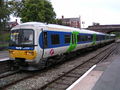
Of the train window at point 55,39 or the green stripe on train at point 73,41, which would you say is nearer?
the train window at point 55,39

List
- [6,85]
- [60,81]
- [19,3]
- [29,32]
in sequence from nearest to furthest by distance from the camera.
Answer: [6,85], [60,81], [29,32], [19,3]

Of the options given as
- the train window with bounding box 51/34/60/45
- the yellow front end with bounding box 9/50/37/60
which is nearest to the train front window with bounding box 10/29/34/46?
the yellow front end with bounding box 9/50/37/60

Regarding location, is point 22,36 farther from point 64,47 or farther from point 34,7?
point 34,7

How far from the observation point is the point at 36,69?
11.3 metres

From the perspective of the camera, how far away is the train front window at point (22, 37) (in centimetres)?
1109

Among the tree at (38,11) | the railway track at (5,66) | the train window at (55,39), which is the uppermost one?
the tree at (38,11)

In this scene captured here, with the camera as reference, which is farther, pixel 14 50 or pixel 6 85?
pixel 14 50

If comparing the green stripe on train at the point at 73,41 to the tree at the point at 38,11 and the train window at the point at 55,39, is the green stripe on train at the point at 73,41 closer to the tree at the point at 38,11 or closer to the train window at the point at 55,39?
the train window at the point at 55,39

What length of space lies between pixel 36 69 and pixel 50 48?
1659mm

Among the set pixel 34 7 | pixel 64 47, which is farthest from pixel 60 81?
pixel 34 7

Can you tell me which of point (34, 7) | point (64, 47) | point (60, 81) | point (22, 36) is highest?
point (34, 7)

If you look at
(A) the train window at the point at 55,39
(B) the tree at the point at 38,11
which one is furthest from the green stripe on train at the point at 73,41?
(B) the tree at the point at 38,11

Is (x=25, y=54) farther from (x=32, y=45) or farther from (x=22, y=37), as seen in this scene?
(x=22, y=37)

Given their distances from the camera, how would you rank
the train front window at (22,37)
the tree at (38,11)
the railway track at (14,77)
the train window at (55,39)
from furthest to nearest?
the tree at (38,11)
the train window at (55,39)
the train front window at (22,37)
the railway track at (14,77)
